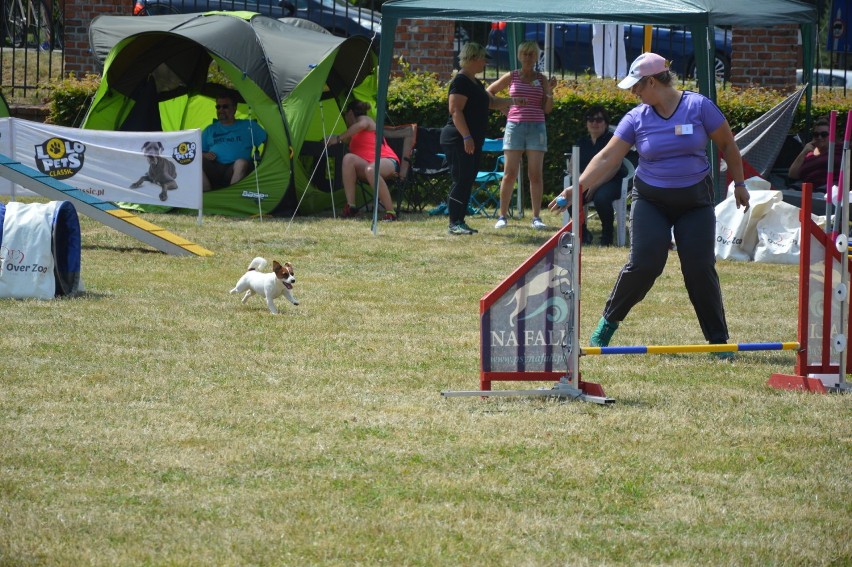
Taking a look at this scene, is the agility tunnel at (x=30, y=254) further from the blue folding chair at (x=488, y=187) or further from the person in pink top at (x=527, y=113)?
the blue folding chair at (x=488, y=187)

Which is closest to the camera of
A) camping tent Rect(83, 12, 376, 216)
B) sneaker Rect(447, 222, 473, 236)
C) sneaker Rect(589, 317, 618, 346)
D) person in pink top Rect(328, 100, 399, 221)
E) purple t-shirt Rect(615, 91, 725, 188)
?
purple t-shirt Rect(615, 91, 725, 188)

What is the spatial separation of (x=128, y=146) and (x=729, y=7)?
19.6 feet

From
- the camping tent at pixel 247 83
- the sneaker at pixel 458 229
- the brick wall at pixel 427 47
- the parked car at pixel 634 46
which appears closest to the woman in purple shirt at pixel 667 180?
the sneaker at pixel 458 229

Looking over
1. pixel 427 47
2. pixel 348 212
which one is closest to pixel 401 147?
pixel 348 212

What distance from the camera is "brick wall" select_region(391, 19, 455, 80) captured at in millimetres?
16719

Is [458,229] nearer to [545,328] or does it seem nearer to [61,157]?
[61,157]

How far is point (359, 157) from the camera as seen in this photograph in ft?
45.7

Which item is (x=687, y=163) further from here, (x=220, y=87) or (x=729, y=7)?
(x=220, y=87)

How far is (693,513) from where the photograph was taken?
13.8ft

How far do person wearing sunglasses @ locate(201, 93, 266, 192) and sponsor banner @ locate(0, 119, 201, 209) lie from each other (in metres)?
1.35

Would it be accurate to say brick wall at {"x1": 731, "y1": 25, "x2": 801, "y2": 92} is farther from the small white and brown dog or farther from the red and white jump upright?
the red and white jump upright

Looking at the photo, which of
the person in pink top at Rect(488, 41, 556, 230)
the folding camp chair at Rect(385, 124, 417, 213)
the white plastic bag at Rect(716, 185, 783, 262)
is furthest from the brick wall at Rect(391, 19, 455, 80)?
the white plastic bag at Rect(716, 185, 783, 262)

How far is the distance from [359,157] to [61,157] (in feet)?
10.7

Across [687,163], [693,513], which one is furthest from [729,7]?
[693,513]
